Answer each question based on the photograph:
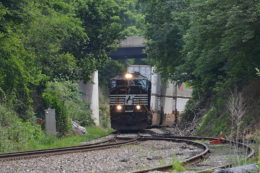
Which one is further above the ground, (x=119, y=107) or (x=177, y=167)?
(x=119, y=107)

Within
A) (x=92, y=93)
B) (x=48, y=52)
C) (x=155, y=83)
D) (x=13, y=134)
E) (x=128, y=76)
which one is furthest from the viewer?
(x=92, y=93)

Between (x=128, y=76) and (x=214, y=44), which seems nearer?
(x=214, y=44)

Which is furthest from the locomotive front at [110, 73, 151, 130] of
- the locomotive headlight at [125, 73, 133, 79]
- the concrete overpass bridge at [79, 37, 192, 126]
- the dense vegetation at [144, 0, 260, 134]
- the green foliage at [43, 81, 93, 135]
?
the concrete overpass bridge at [79, 37, 192, 126]

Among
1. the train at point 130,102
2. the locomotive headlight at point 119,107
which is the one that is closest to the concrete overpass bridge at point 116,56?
the train at point 130,102

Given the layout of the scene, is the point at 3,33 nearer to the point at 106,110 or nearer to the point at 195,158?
the point at 195,158

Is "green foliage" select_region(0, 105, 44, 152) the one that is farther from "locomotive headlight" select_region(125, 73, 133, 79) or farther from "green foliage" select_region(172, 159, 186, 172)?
"green foliage" select_region(172, 159, 186, 172)

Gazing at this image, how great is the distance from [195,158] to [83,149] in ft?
14.8

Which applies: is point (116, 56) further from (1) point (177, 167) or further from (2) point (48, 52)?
(1) point (177, 167)

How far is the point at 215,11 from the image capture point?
779 inches

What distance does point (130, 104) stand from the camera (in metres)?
27.5

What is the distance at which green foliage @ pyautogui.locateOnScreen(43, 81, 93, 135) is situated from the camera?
92.1 feet

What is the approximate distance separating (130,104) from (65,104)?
893cm

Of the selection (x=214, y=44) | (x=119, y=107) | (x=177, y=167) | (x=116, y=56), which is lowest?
(x=177, y=167)

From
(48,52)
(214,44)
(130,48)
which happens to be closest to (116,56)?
(130,48)
